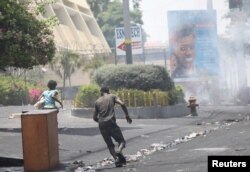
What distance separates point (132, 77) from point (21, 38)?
8124 millimetres

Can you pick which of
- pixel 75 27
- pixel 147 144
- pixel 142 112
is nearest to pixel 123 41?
pixel 142 112

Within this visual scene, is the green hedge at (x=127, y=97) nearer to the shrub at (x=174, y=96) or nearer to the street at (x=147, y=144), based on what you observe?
the shrub at (x=174, y=96)

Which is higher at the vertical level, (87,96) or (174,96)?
(87,96)

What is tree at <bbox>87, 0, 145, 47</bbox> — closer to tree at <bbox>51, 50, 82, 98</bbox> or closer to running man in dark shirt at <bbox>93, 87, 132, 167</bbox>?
tree at <bbox>51, 50, 82, 98</bbox>

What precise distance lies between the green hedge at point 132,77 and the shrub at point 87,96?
807mm

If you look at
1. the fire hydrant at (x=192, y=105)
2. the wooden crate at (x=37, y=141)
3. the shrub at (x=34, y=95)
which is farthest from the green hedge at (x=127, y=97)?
the wooden crate at (x=37, y=141)

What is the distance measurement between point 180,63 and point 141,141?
832 inches

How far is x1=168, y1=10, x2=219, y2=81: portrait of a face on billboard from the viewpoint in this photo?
3625 centimetres

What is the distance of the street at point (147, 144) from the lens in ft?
37.4

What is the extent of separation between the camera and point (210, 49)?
3697 cm

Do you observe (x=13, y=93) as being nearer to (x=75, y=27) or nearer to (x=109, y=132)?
(x=109, y=132)

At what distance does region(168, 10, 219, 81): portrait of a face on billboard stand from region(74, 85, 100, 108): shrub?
45.0 feet

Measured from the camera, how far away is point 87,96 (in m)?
23.2

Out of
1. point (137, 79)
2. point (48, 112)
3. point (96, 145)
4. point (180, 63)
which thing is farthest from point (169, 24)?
point (48, 112)
